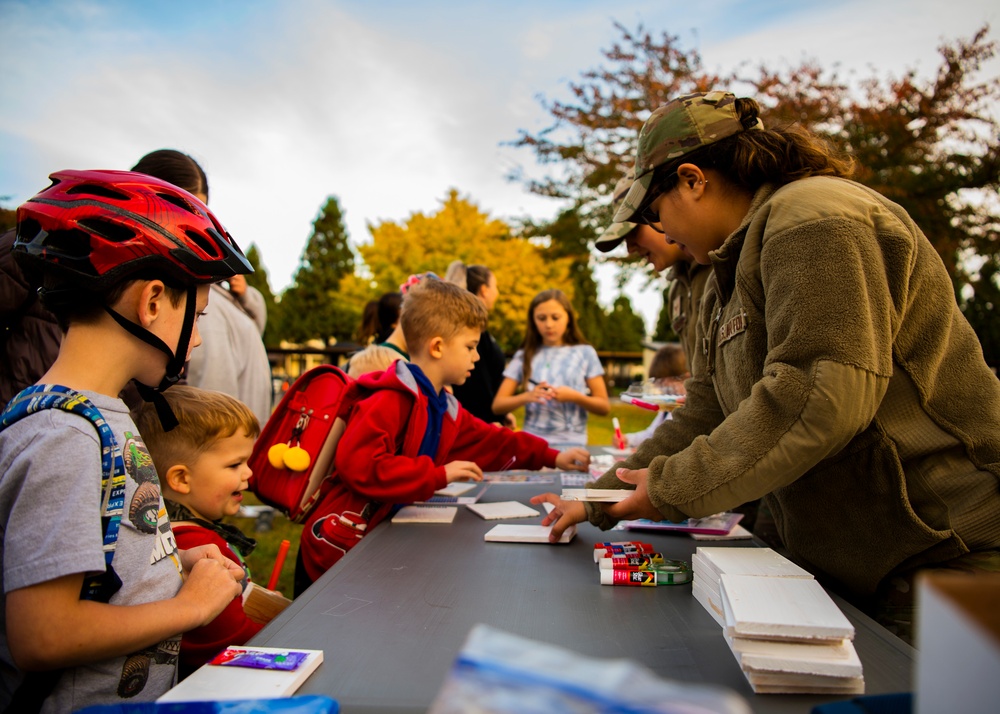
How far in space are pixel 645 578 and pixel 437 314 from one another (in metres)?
A: 1.62

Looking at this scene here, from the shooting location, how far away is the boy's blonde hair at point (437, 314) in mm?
2920

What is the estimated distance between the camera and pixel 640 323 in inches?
1159

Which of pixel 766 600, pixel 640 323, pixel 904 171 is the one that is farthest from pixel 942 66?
pixel 640 323

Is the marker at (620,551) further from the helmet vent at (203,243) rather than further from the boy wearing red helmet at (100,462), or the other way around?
the helmet vent at (203,243)

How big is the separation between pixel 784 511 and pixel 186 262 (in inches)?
61.2

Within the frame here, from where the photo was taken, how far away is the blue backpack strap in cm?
119

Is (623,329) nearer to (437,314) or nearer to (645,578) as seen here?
(437,314)

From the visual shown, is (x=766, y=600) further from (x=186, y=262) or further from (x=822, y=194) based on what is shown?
(x=186, y=262)

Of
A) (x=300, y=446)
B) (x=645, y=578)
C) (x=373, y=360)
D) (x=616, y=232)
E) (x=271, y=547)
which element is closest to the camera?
(x=645, y=578)

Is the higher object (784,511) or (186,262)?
(186,262)

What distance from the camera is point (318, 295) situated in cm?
2730

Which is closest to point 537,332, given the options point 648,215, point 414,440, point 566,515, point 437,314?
point 437,314

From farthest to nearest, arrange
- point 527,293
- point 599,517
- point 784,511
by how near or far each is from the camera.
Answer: point 527,293
point 599,517
point 784,511

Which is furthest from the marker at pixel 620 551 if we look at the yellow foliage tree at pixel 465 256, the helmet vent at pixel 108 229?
the yellow foliage tree at pixel 465 256
